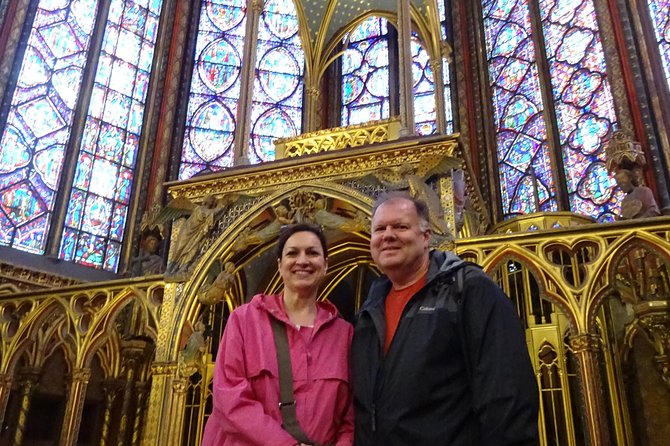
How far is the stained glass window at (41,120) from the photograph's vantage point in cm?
809

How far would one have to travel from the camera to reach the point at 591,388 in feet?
11.5

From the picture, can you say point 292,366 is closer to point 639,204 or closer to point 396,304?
point 396,304

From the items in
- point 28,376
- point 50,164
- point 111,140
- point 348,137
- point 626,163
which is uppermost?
point 111,140

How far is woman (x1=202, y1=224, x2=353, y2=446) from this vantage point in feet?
5.86

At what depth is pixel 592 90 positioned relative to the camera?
8.45 metres

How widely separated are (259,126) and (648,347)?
289 inches

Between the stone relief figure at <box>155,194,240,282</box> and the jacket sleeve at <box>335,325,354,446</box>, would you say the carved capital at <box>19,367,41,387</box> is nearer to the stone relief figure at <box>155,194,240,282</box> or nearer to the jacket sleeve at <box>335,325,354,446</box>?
the stone relief figure at <box>155,194,240,282</box>

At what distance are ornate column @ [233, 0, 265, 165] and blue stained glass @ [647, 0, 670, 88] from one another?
16.9ft

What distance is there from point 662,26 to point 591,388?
6205mm

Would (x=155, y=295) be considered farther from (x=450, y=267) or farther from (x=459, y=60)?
(x=459, y=60)

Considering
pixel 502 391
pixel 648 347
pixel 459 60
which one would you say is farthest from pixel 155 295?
pixel 459 60

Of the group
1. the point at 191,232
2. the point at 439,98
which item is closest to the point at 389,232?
the point at 191,232

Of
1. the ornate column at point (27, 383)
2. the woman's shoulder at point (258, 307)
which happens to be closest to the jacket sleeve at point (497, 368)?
the woman's shoulder at point (258, 307)

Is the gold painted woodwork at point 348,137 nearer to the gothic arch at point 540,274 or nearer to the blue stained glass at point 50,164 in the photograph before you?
the gothic arch at point 540,274
